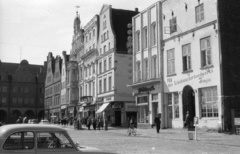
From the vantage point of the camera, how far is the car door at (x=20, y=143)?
7.32 m

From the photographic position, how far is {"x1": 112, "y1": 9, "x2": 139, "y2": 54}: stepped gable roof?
158 ft

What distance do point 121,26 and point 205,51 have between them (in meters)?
22.5

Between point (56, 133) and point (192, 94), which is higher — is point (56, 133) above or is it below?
below

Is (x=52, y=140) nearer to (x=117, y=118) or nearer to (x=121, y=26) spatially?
(x=117, y=118)

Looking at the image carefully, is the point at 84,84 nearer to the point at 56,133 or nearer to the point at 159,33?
the point at 159,33

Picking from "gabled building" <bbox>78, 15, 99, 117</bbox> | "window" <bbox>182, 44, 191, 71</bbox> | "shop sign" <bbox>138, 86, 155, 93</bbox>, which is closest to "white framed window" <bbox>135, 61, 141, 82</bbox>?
"shop sign" <bbox>138, 86, 155, 93</bbox>

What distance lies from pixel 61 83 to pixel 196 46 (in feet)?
172

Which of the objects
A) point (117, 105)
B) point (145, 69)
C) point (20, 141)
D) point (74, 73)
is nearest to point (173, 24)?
point (145, 69)

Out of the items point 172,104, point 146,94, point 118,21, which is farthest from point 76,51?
point 172,104

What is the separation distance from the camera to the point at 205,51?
29.0m

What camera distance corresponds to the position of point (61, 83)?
78.1 m

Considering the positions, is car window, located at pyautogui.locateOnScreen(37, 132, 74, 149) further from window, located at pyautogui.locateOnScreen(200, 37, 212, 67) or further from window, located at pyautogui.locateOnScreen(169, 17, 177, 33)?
window, located at pyautogui.locateOnScreen(169, 17, 177, 33)

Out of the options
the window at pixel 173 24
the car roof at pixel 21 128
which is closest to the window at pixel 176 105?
the window at pixel 173 24

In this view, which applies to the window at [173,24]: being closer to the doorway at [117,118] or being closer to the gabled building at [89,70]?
the doorway at [117,118]
